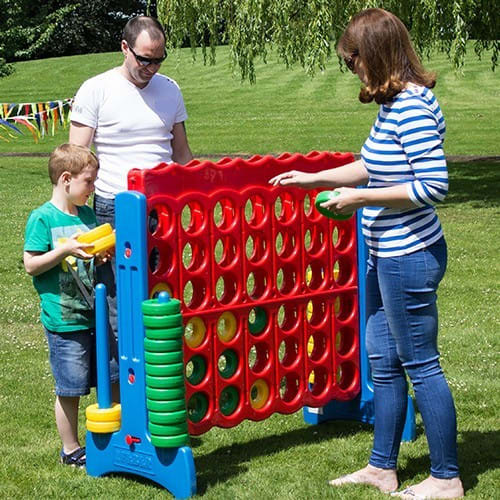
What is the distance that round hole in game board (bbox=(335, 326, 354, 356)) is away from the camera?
5609mm

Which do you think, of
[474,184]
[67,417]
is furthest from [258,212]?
[474,184]

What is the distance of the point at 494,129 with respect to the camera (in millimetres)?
27469

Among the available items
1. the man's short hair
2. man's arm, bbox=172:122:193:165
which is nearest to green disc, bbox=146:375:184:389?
man's arm, bbox=172:122:193:165

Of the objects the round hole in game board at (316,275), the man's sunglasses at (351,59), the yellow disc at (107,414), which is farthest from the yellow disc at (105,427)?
the man's sunglasses at (351,59)

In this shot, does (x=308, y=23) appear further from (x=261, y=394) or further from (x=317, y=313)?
(x=261, y=394)

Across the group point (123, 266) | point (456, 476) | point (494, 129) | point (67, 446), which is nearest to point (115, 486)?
point (67, 446)

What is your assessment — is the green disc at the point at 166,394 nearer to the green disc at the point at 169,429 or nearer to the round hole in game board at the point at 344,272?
the green disc at the point at 169,429

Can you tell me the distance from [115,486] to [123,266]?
1.02 metres

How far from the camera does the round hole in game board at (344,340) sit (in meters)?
5.61

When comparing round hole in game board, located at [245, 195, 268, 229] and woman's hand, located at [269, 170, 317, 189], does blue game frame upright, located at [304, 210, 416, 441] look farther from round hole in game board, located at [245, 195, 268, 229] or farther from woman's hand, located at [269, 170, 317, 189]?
woman's hand, located at [269, 170, 317, 189]

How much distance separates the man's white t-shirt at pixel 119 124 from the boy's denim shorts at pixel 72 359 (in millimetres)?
823

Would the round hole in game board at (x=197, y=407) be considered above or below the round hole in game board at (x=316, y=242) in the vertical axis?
below

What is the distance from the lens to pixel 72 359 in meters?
4.96

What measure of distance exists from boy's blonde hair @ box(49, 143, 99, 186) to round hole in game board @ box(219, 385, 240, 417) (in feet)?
4.08
